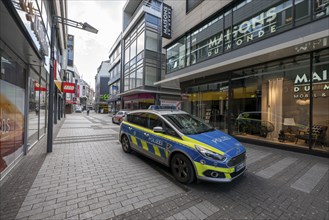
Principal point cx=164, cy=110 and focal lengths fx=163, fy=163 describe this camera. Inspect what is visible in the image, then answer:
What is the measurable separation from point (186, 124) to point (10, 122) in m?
4.89

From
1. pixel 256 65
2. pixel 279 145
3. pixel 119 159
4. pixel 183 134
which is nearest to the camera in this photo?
pixel 183 134

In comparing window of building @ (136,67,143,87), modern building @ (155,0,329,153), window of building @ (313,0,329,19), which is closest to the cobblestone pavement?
modern building @ (155,0,329,153)

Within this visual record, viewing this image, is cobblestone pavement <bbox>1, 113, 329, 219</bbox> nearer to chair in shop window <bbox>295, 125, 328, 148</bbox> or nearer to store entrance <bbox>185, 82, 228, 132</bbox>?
chair in shop window <bbox>295, 125, 328, 148</bbox>

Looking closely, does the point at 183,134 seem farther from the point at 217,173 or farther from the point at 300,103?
the point at 300,103

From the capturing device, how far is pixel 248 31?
335 inches

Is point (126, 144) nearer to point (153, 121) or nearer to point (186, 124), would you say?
point (153, 121)

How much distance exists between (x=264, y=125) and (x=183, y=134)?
6.68 meters

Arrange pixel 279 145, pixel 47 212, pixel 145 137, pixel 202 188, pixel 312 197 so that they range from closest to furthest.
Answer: pixel 47 212
pixel 312 197
pixel 202 188
pixel 145 137
pixel 279 145

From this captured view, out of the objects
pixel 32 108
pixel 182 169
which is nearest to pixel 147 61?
pixel 32 108

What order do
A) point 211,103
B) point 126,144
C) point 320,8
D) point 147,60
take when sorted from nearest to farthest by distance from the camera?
1. point 320,8
2. point 126,144
3. point 211,103
4. point 147,60

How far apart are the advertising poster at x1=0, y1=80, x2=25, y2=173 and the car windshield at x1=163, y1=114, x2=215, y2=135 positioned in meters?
4.11

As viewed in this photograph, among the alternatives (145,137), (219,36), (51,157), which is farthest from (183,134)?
(219,36)

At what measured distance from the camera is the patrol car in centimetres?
337

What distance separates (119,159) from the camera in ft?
18.2
